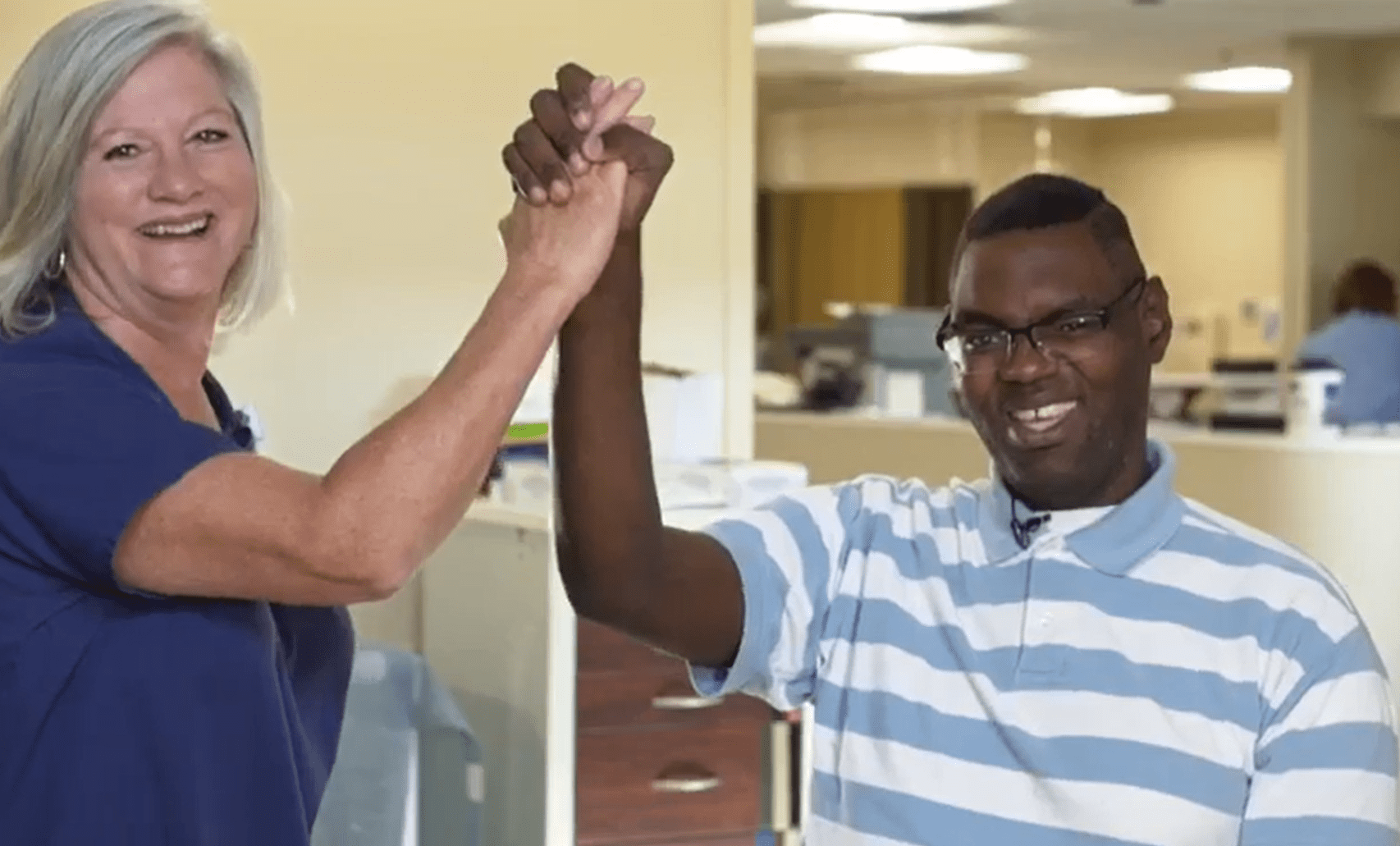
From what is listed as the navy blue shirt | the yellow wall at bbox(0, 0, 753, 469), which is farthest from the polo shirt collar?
the yellow wall at bbox(0, 0, 753, 469)

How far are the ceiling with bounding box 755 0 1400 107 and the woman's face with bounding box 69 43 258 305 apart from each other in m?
5.71

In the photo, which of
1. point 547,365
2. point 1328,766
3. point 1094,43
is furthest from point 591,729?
point 1094,43

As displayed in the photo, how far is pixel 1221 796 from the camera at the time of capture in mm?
1535

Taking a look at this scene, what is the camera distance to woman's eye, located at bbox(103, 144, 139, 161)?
1.53 m

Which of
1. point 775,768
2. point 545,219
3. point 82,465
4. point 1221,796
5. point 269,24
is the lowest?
point 775,768

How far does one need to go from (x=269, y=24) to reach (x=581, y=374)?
7.80 ft

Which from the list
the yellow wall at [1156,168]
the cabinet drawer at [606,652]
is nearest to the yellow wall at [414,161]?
the cabinet drawer at [606,652]

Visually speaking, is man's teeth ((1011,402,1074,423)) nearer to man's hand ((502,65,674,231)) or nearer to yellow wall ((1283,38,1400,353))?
man's hand ((502,65,674,231))

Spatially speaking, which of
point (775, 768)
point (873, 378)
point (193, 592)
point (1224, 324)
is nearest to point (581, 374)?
point (193, 592)

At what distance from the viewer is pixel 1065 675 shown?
1580 millimetres

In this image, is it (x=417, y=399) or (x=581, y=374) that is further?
(x=581, y=374)

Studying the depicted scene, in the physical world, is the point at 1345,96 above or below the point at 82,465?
above

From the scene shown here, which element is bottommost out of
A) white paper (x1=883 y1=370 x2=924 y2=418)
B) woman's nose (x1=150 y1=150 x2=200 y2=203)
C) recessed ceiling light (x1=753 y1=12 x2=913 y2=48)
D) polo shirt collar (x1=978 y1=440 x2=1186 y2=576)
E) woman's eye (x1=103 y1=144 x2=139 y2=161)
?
white paper (x1=883 y1=370 x2=924 y2=418)

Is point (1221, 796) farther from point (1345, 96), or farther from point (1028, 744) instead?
point (1345, 96)
